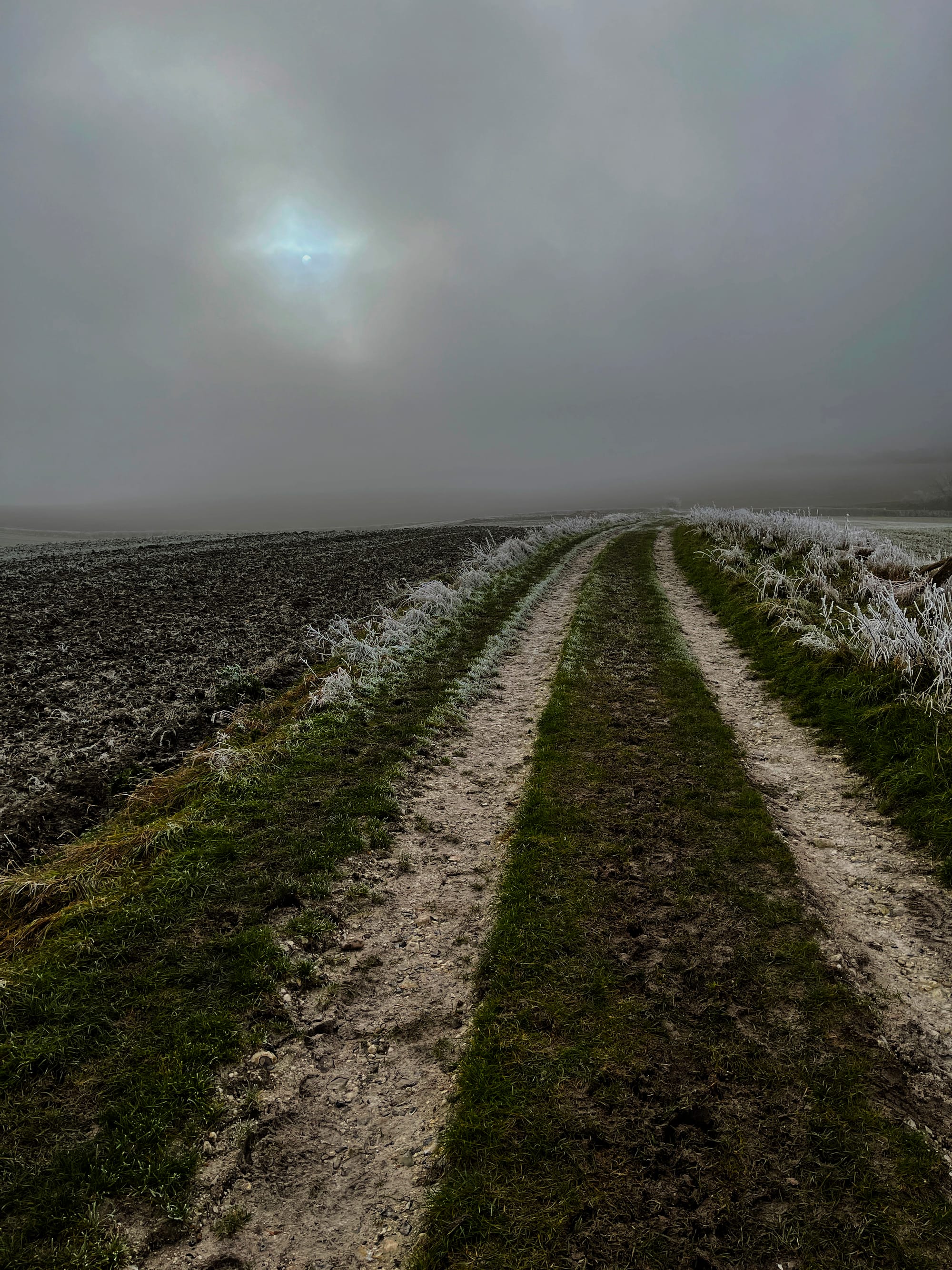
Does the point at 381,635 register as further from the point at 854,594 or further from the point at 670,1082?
the point at 854,594

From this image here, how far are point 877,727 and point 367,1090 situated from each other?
858cm

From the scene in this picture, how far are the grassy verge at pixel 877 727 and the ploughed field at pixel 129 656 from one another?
10.4m

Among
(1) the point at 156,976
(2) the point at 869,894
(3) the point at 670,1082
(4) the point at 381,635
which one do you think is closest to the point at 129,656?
(4) the point at 381,635

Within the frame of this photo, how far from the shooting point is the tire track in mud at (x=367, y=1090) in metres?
3.44

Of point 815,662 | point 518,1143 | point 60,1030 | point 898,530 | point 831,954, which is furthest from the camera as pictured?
point 898,530

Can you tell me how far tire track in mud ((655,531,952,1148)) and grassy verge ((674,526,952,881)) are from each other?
0.79ft

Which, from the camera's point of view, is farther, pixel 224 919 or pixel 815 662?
pixel 815 662

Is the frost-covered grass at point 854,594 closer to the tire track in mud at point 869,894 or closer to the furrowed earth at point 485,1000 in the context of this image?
the furrowed earth at point 485,1000

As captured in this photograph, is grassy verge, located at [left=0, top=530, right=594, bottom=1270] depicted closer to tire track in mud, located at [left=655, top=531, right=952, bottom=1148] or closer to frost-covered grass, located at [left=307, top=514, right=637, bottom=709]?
frost-covered grass, located at [left=307, top=514, right=637, bottom=709]

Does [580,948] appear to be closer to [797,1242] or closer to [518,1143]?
[518,1143]

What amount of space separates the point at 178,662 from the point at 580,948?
37.0 feet

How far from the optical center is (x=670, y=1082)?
13.6 feet

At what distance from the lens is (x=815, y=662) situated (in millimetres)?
11547

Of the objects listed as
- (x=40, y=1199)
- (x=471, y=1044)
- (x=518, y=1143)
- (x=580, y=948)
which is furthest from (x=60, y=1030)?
(x=580, y=948)
